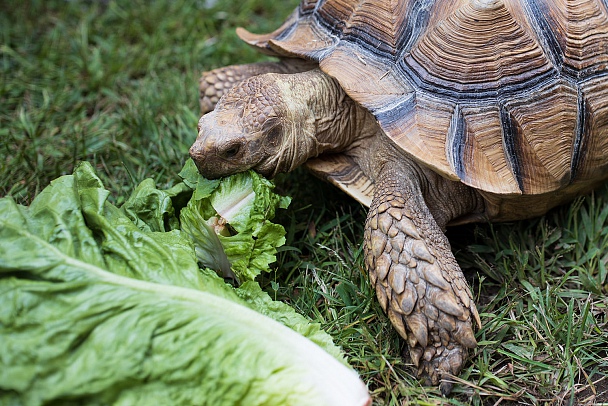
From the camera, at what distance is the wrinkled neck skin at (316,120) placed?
3.10 m

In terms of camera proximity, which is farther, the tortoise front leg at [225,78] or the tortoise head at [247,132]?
the tortoise front leg at [225,78]

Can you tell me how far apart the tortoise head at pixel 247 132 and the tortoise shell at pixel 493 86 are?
0.34 metres

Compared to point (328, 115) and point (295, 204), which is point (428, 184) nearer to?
point (328, 115)

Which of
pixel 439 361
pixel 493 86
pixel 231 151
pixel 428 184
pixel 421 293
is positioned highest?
pixel 493 86

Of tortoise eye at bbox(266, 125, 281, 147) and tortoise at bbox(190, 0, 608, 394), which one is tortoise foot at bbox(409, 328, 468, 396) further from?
tortoise eye at bbox(266, 125, 281, 147)

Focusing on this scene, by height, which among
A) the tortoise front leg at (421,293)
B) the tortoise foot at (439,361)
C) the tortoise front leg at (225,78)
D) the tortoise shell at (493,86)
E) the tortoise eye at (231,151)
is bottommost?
the tortoise foot at (439,361)

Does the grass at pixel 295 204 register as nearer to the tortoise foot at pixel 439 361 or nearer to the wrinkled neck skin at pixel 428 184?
the tortoise foot at pixel 439 361

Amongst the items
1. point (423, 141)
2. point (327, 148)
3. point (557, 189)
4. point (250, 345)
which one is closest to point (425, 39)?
point (423, 141)

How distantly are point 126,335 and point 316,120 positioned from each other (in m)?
1.54

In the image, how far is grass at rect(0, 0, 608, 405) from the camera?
2.73 metres

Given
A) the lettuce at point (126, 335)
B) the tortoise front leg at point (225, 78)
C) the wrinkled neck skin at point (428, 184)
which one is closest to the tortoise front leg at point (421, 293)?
the wrinkled neck skin at point (428, 184)

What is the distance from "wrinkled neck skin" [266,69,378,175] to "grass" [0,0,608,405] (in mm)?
402

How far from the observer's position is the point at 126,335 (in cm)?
218

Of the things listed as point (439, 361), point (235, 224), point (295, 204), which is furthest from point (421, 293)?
point (295, 204)
